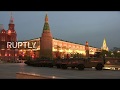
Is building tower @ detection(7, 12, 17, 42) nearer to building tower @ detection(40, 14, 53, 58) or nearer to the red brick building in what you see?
the red brick building

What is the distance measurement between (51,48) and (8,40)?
221 ft

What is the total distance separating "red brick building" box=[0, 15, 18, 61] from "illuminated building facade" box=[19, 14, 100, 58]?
15.2 ft

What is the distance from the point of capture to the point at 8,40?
5143 inches

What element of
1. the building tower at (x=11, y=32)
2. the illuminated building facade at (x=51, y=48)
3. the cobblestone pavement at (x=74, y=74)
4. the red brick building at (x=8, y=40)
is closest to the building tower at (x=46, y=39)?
the illuminated building facade at (x=51, y=48)

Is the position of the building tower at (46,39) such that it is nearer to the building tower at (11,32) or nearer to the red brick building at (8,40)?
the red brick building at (8,40)

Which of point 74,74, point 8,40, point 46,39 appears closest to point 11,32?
point 8,40

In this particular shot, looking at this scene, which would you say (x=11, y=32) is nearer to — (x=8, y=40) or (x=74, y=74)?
(x=8, y=40)

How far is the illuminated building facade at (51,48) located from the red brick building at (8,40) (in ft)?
15.2

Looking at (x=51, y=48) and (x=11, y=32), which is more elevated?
(x=11, y=32)

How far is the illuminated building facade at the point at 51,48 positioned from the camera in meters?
67.3

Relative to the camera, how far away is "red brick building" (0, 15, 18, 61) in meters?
122
